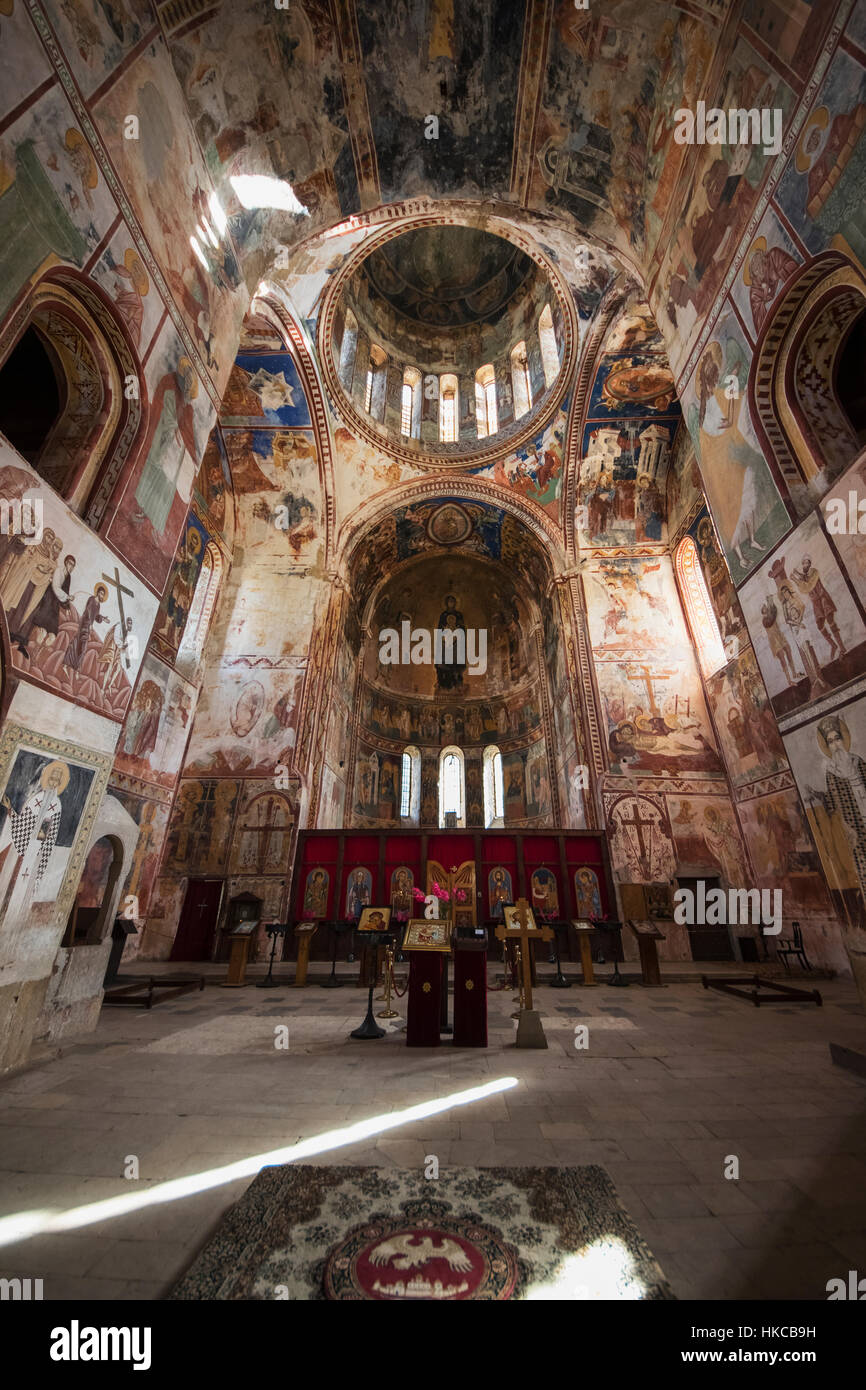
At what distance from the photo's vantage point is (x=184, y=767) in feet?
44.5

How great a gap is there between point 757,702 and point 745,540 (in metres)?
7.05

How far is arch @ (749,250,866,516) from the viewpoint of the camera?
18.6ft

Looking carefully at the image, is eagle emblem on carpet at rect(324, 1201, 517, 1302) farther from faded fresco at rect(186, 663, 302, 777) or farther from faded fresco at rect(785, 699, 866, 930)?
faded fresco at rect(186, 663, 302, 777)

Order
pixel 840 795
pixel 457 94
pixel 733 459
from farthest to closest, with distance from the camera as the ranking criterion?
pixel 457 94 → pixel 733 459 → pixel 840 795

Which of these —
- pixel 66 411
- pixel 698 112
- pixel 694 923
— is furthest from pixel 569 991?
pixel 698 112

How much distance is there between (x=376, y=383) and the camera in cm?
1797

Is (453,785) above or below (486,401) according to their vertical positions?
below

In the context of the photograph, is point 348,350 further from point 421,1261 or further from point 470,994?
point 421,1261

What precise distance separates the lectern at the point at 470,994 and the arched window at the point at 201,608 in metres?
11.5

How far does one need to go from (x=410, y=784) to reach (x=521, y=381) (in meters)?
14.9

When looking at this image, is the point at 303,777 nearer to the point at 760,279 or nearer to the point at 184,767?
the point at 184,767

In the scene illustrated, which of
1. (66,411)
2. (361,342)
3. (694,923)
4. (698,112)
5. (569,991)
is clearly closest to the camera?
(66,411)

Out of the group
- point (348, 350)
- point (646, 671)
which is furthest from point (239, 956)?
point (348, 350)

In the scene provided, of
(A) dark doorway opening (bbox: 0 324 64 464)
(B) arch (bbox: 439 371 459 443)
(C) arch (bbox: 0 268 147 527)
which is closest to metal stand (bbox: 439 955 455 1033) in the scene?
(C) arch (bbox: 0 268 147 527)
